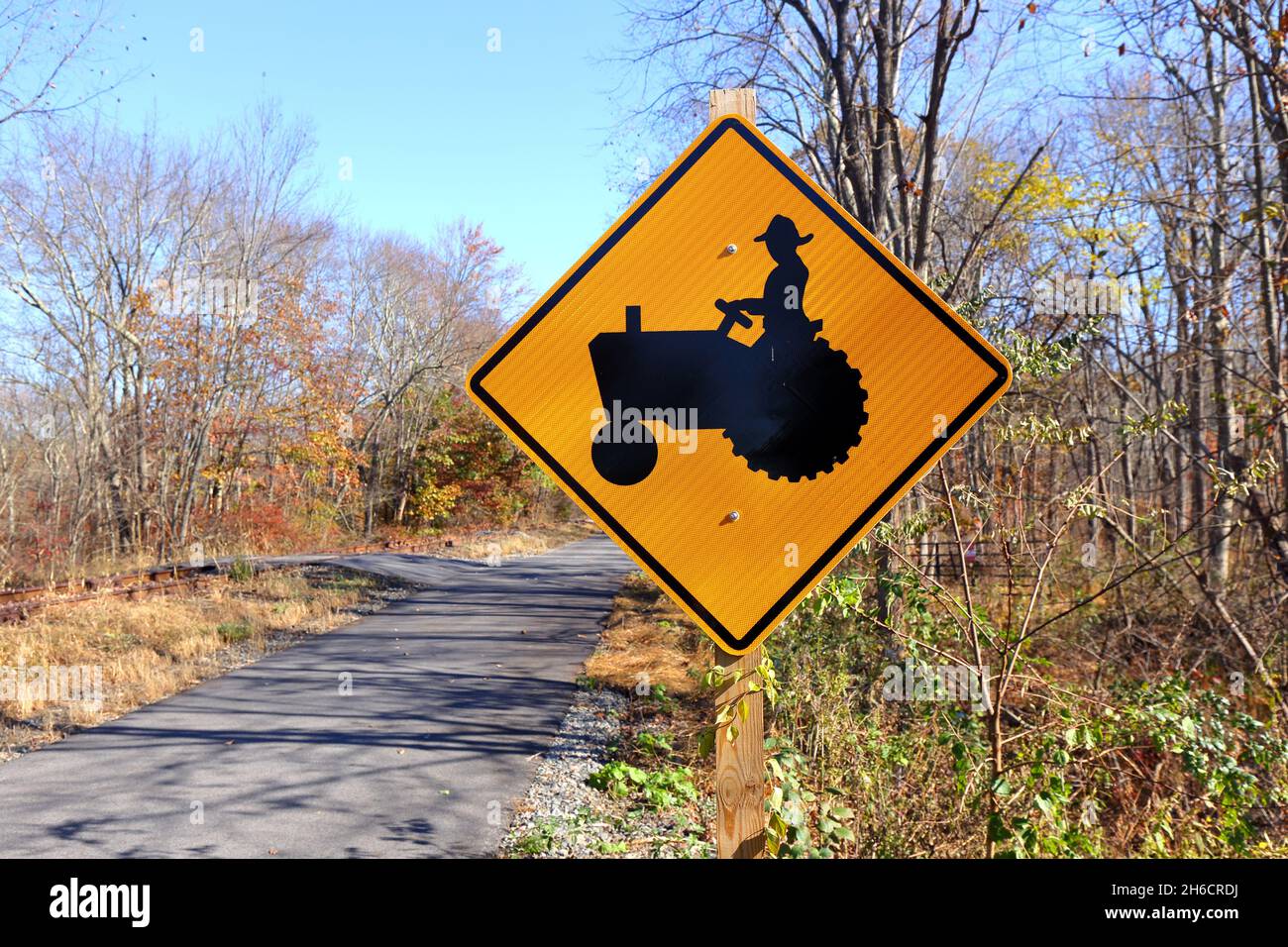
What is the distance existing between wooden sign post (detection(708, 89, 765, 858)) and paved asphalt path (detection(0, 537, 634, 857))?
108 inches

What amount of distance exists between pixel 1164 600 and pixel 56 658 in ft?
38.3

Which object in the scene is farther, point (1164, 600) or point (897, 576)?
point (1164, 600)

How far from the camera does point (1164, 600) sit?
352 inches

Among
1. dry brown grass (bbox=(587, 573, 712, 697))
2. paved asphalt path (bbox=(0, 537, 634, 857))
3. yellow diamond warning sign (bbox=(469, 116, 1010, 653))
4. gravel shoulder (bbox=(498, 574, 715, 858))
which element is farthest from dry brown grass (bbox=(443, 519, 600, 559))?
yellow diamond warning sign (bbox=(469, 116, 1010, 653))

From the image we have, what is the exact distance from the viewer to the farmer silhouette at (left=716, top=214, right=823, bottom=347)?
7.51 ft

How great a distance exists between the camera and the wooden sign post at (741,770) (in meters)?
2.23

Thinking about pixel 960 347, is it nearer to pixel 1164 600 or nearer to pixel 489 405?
pixel 489 405

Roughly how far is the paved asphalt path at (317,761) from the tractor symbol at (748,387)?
128 inches

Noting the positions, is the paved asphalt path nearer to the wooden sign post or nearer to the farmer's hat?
the wooden sign post

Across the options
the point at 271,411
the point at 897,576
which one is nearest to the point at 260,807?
the point at 897,576

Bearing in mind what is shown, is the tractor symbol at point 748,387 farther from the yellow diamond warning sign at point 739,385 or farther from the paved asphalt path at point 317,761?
the paved asphalt path at point 317,761

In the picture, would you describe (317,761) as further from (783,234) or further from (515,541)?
(515,541)

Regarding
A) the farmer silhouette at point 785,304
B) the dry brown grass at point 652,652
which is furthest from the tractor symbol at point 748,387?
the dry brown grass at point 652,652

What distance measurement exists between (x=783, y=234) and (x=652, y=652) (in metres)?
8.26
